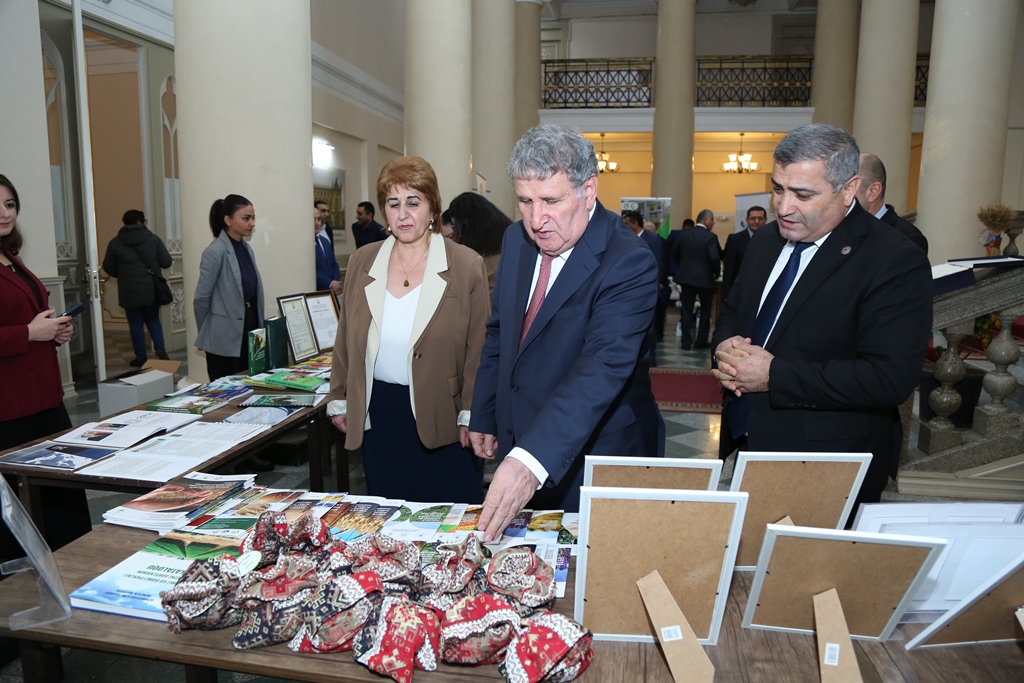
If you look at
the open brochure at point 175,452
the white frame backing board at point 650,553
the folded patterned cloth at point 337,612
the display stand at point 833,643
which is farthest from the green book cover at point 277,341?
the display stand at point 833,643

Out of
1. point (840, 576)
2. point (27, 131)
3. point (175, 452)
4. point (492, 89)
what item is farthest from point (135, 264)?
point (840, 576)

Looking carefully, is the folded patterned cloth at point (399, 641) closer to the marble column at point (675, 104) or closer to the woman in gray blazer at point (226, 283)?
the woman in gray blazer at point (226, 283)

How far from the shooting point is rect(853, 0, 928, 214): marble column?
9180 mm

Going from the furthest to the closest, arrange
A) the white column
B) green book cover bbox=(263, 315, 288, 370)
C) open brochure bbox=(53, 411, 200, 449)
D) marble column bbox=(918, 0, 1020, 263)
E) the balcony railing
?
the balcony railing, marble column bbox=(918, 0, 1020, 263), the white column, green book cover bbox=(263, 315, 288, 370), open brochure bbox=(53, 411, 200, 449)

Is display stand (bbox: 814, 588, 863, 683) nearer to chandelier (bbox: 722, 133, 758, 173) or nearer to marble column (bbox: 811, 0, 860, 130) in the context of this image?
marble column (bbox: 811, 0, 860, 130)

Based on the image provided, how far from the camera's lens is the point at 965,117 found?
19.5 feet

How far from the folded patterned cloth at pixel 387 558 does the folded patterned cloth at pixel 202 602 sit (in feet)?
0.73

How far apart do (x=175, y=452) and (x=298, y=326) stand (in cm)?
171

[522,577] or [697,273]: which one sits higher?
[697,273]

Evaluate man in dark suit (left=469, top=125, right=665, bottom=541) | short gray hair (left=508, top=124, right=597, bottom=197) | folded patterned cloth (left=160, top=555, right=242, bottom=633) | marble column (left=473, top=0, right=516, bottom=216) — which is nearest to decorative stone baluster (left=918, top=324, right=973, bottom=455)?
man in dark suit (left=469, top=125, right=665, bottom=541)

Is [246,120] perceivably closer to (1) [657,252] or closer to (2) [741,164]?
(1) [657,252]

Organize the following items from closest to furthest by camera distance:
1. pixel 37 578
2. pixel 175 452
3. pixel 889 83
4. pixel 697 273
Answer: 1. pixel 37 578
2. pixel 175 452
3. pixel 889 83
4. pixel 697 273

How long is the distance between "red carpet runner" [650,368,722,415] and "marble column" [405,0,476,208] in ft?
9.98

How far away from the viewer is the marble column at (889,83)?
9.18m
